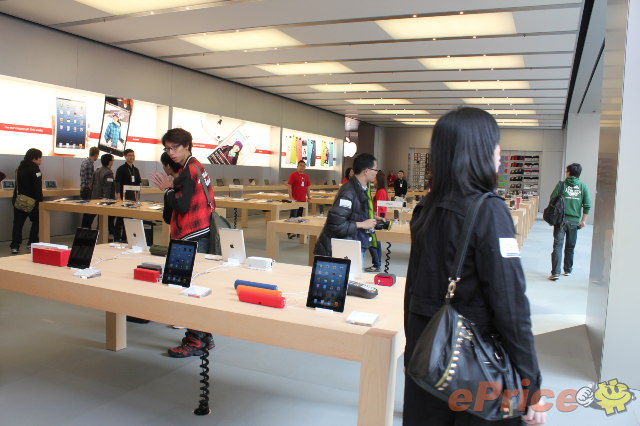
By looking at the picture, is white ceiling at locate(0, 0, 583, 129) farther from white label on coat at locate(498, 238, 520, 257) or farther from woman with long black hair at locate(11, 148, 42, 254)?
white label on coat at locate(498, 238, 520, 257)

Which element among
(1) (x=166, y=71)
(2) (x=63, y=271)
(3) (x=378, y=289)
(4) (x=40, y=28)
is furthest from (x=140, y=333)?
(1) (x=166, y=71)

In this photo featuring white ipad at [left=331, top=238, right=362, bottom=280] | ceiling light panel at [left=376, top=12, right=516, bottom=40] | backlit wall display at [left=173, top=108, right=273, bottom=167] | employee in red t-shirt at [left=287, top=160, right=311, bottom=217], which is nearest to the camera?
white ipad at [left=331, top=238, right=362, bottom=280]

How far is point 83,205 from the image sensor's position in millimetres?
7270

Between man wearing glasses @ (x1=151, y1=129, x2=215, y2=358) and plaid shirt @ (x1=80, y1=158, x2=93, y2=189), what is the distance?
5610 millimetres

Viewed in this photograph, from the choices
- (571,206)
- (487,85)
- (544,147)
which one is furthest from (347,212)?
(544,147)

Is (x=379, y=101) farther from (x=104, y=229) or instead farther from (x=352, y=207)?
(x=352, y=207)

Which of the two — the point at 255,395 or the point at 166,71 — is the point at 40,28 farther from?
the point at 255,395

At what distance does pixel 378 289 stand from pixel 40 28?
7927mm

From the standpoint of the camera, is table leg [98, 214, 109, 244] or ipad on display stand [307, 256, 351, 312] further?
table leg [98, 214, 109, 244]

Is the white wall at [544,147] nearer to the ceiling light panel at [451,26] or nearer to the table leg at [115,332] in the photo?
the ceiling light panel at [451,26]

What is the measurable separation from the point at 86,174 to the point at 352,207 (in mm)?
6042

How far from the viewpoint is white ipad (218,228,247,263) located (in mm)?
3279

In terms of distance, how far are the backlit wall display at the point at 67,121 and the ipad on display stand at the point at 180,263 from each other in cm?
702

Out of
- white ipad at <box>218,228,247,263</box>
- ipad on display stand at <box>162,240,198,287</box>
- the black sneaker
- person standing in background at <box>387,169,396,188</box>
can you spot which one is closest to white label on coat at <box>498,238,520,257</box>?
ipad on display stand at <box>162,240,198,287</box>
